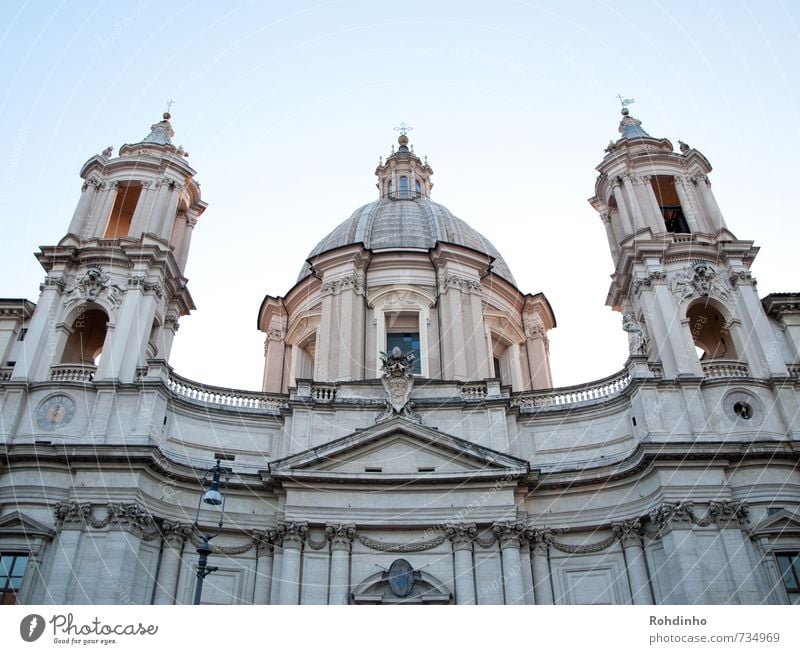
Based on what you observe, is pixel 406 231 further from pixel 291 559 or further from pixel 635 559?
pixel 635 559

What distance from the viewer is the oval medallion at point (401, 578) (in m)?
21.3

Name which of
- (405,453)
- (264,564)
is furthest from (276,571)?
(405,453)

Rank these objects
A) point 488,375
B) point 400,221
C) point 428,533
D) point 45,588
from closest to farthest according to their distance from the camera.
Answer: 1. point 45,588
2. point 428,533
3. point 488,375
4. point 400,221

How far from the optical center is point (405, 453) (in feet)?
77.5

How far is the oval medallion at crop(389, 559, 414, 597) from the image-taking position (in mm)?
21281

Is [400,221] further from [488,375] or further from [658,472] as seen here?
[658,472]

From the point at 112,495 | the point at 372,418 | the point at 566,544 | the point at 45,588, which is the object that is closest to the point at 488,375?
the point at 372,418

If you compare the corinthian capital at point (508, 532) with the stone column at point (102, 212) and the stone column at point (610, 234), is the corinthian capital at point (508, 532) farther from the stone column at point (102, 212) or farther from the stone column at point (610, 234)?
the stone column at point (102, 212)

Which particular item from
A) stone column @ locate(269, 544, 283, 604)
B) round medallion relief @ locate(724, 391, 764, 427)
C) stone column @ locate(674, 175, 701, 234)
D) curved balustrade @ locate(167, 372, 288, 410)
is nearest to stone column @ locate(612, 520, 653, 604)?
round medallion relief @ locate(724, 391, 764, 427)

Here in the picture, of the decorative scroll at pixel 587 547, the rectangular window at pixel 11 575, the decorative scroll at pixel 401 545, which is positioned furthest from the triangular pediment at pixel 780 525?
the rectangular window at pixel 11 575

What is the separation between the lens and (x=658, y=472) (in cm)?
2148

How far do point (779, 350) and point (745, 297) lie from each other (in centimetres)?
219
